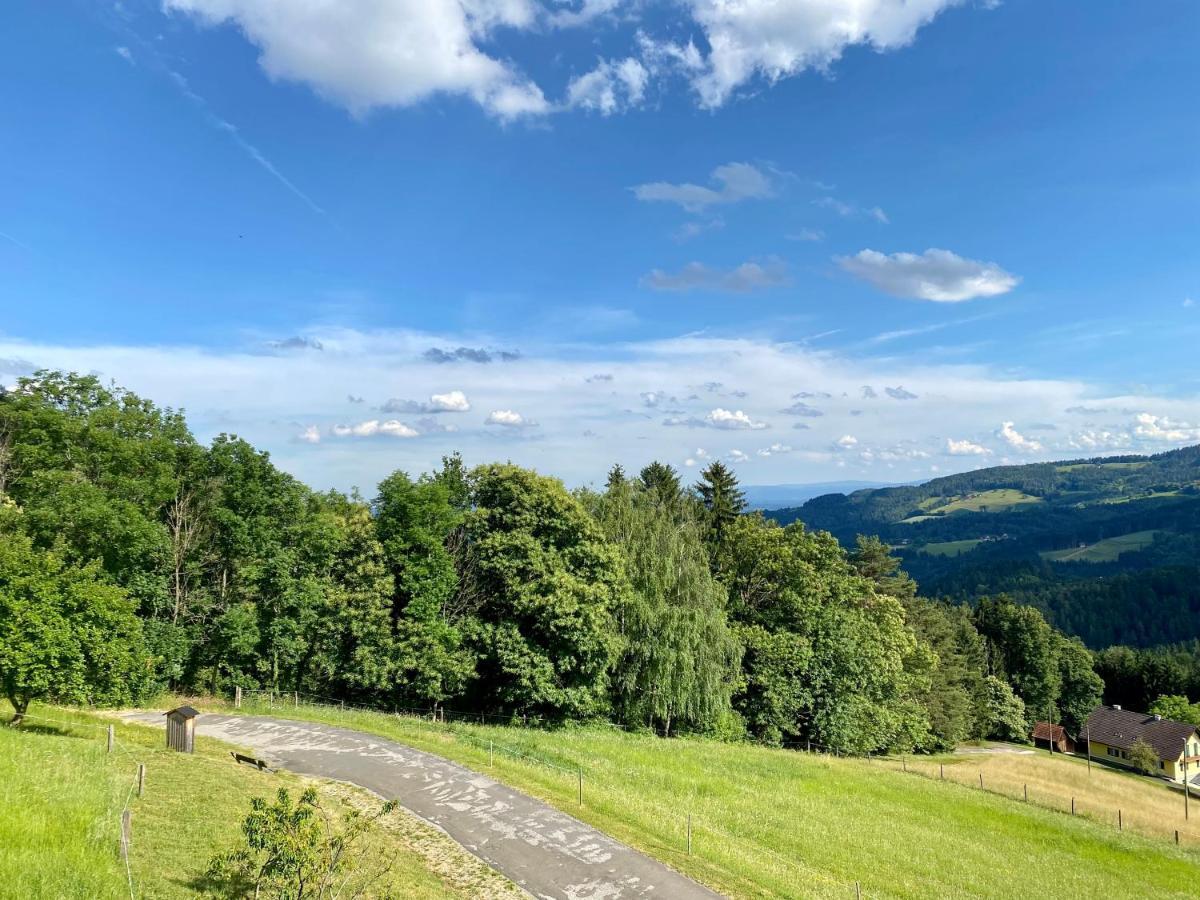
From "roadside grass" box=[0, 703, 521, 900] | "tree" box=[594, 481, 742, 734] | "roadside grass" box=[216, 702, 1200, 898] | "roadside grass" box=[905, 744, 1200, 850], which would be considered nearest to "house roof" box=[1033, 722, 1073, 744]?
"roadside grass" box=[905, 744, 1200, 850]

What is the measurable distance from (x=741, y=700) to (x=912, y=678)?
676 inches

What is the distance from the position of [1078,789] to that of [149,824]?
2120 inches

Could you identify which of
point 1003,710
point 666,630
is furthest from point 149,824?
point 1003,710

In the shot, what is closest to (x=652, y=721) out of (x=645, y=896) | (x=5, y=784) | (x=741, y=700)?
(x=741, y=700)

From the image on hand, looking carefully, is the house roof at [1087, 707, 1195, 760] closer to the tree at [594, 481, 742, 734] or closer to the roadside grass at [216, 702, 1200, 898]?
the roadside grass at [216, 702, 1200, 898]

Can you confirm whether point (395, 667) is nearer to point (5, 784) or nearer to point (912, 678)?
point (5, 784)

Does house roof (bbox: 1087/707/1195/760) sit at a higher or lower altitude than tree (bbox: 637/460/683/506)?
lower

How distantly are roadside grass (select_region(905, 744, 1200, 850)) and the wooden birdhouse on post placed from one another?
3903cm

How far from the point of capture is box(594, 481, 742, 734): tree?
37.1 metres

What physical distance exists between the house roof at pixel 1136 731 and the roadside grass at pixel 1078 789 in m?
12.5

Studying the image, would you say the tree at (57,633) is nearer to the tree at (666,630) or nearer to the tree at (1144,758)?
the tree at (666,630)

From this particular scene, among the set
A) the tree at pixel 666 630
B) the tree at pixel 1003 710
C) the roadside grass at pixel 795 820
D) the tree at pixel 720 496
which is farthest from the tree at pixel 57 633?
the tree at pixel 1003 710

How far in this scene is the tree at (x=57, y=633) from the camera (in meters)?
19.9

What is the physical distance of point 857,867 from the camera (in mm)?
20281
